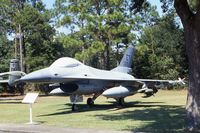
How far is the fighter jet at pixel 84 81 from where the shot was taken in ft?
84.6

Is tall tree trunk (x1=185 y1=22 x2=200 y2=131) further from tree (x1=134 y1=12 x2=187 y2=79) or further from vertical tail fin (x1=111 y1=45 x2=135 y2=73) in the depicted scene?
tree (x1=134 y1=12 x2=187 y2=79)

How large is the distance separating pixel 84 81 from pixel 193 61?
13.1 m

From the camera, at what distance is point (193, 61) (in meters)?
15.2

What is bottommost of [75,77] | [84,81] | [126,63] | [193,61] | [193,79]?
[193,79]

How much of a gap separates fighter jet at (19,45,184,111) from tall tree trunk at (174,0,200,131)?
11.6m

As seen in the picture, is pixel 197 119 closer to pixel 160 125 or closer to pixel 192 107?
pixel 192 107

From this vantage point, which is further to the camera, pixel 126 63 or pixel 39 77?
pixel 126 63

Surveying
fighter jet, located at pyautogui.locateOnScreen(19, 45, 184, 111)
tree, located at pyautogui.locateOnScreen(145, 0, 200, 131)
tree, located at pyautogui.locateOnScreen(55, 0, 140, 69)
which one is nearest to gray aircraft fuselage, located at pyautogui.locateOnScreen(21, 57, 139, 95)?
fighter jet, located at pyautogui.locateOnScreen(19, 45, 184, 111)

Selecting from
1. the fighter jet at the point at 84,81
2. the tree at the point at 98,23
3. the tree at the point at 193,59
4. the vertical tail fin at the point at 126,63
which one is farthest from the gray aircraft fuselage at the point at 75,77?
the tree at the point at 98,23

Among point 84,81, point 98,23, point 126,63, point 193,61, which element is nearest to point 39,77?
point 84,81

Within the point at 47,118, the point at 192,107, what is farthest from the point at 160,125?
the point at 47,118

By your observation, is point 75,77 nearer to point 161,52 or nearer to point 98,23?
point 98,23

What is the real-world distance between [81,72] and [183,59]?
30.6 meters

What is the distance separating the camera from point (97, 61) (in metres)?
84.2
